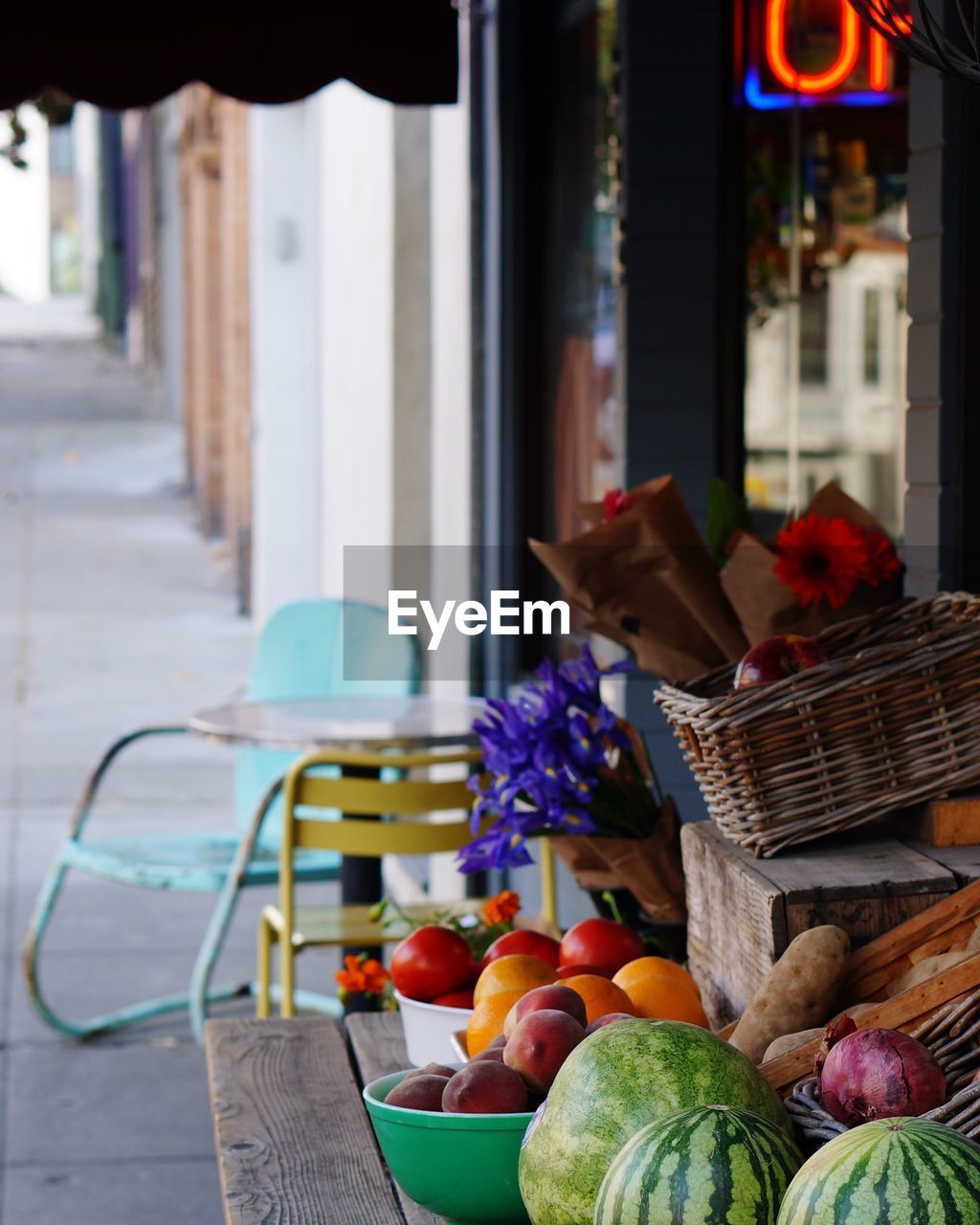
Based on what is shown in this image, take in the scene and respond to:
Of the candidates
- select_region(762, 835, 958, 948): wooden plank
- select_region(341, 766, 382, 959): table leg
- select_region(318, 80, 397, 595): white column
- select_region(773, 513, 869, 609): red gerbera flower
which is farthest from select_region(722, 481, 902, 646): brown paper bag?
select_region(318, 80, 397, 595): white column

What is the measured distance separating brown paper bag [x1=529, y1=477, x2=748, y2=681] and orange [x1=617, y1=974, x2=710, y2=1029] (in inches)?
29.7

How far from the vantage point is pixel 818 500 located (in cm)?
281

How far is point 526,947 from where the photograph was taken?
2.34 meters

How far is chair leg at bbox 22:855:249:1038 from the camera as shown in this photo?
5027mm

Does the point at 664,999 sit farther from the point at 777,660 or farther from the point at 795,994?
the point at 777,660

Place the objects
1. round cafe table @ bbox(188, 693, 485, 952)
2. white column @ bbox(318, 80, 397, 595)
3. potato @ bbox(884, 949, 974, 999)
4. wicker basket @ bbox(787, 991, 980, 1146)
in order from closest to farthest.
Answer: wicker basket @ bbox(787, 991, 980, 1146) < potato @ bbox(884, 949, 974, 999) < round cafe table @ bbox(188, 693, 485, 952) < white column @ bbox(318, 80, 397, 595)

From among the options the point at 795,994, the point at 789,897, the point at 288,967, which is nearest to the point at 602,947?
the point at 789,897

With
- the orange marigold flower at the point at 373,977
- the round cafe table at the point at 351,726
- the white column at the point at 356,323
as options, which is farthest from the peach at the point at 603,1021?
the white column at the point at 356,323

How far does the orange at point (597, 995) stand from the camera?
199cm

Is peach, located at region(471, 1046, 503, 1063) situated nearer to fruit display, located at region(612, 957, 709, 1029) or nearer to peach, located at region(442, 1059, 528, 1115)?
peach, located at region(442, 1059, 528, 1115)

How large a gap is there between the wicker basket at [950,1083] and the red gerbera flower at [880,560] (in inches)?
40.5

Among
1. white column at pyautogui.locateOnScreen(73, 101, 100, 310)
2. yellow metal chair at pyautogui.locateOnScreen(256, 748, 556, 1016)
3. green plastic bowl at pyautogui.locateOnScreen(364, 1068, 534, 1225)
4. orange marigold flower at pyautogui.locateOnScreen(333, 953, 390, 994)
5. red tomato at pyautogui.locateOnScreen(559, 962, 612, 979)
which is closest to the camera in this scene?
green plastic bowl at pyautogui.locateOnScreen(364, 1068, 534, 1225)

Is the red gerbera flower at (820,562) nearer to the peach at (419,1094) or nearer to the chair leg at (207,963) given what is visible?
the peach at (419,1094)

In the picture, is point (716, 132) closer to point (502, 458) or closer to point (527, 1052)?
point (502, 458)
